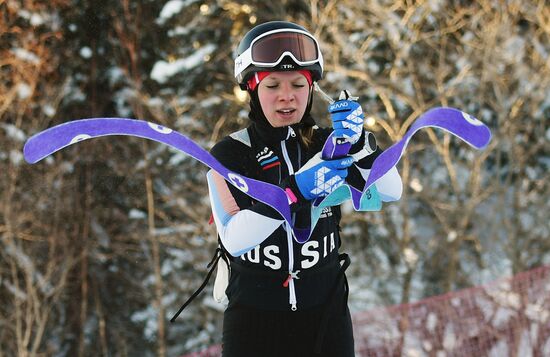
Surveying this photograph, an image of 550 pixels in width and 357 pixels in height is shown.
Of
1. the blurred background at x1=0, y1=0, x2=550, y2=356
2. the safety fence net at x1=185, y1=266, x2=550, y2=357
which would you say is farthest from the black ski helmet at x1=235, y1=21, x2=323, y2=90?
the blurred background at x1=0, y1=0, x2=550, y2=356

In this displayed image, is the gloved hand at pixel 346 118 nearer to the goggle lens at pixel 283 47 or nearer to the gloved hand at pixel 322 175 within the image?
the gloved hand at pixel 322 175

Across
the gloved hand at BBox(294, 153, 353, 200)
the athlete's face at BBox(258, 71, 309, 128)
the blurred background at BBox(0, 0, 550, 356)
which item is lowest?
the gloved hand at BBox(294, 153, 353, 200)

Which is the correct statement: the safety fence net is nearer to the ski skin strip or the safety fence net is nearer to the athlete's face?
the athlete's face

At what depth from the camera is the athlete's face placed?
217 cm

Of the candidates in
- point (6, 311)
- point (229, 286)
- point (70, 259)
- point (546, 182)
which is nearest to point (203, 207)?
point (70, 259)

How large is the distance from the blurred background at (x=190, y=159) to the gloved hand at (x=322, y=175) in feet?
32.0

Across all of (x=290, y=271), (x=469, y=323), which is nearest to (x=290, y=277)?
(x=290, y=271)

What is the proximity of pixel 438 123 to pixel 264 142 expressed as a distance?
515 mm

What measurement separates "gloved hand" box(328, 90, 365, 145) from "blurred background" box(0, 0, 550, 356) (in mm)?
9804

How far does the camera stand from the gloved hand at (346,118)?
1849 millimetres

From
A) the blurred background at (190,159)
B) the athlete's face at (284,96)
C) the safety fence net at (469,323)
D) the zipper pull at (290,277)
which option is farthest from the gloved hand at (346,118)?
the blurred background at (190,159)

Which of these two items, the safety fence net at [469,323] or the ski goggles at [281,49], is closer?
the ski goggles at [281,49]

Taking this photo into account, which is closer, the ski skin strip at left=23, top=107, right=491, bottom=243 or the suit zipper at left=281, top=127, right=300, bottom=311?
the ski skin strip at left=23, top=107, right=491, bottom=243

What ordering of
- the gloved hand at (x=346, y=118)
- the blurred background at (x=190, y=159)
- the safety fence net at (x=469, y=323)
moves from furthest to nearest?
the blurred background at (x=190, y=159)
the safety fence net at (x=469, y=323)
the gloved hand at (x=346, y=118)
